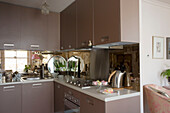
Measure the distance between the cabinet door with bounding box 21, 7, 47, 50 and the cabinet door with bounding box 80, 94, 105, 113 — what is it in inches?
69.1

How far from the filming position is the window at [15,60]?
9.82 ft

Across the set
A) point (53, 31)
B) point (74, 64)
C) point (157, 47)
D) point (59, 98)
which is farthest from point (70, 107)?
point (157, 47)

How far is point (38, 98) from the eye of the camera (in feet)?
8.82

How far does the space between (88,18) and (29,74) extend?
6.79ft

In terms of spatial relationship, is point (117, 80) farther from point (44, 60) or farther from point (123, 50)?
point (44, 60)

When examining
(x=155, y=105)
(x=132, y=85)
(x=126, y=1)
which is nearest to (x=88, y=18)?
(x=126, y=1)

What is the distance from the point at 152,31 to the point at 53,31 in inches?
92.0

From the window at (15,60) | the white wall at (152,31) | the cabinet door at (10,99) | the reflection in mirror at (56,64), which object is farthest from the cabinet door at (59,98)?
the white wall at (152,31)

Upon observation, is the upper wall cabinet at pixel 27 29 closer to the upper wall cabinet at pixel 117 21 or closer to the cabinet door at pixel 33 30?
the cabinet door at pixel 33 30

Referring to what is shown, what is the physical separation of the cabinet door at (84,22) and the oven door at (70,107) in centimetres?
98

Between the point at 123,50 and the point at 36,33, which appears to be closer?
the point at 123,50

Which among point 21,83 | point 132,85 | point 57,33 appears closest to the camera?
point 132,85

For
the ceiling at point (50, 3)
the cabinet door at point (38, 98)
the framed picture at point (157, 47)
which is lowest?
the cabinet door at point (38, 98)

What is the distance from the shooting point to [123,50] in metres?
1.89
